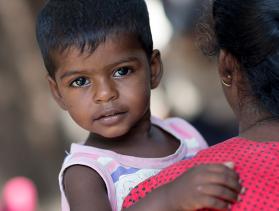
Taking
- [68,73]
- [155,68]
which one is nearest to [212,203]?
[68,73]

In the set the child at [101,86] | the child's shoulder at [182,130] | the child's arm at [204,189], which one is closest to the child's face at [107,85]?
the child at [101,86]

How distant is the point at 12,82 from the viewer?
4.99 m

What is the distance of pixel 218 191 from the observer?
156cm

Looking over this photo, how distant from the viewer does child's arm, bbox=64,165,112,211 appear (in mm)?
2049

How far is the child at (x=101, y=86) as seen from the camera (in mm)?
2145

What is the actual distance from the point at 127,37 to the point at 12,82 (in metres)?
2.92

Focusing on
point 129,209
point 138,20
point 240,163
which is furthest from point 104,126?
point 240,163

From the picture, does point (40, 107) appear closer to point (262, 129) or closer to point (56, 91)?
point (56, 91)

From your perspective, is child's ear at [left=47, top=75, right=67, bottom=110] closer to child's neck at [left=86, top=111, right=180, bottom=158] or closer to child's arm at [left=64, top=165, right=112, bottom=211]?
child's neck at [left=86, top=111, right=180, bottom=158]

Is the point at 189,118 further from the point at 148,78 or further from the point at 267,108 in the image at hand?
the point at 267,108

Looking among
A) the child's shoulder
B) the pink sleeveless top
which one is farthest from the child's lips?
the child's shoulder

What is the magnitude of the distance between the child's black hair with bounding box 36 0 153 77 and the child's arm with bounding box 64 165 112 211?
1.23 feet

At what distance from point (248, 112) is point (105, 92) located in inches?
20.3

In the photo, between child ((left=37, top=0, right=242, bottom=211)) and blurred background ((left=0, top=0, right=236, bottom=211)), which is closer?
child ((left=37, top=0, right=242, bottom=211))
